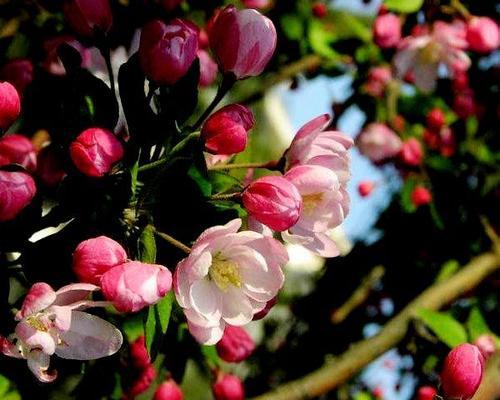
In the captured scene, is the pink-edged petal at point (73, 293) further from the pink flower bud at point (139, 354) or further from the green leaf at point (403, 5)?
the green leaf at point (403, 5)

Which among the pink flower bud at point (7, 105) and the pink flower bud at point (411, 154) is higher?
the pink flower bud at point (7, 105)

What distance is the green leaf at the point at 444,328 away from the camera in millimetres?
1501

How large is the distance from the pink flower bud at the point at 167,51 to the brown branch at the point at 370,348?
716 mm

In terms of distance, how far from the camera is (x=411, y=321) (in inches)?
63.1

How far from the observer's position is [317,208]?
944 millimetres

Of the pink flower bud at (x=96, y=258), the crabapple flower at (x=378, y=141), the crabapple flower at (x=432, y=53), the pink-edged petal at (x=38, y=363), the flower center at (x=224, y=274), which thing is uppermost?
the pink flower bud at (x=96, y=258)

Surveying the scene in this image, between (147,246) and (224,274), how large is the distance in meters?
0.10

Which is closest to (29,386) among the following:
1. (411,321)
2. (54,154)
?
(54,154)

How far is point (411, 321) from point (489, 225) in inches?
23.4

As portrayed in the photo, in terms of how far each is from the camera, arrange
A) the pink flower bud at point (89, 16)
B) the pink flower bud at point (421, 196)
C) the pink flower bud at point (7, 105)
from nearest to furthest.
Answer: the pink flower bud at point (7, 105) → the pink flower bud at point (89, 16) → the pink flower bud at point (421, 196)

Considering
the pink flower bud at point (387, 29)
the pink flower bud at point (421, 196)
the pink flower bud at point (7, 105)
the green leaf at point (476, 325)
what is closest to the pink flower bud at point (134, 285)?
the pink flower bud at point (7, 105)

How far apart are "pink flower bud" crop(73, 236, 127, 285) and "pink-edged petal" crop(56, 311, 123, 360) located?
0.05m

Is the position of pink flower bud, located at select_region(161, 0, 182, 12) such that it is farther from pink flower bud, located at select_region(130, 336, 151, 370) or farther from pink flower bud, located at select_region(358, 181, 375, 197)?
pink flower bud, located at select_region(358, 181, 375, 197)

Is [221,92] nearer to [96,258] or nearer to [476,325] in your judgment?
[96,258]
